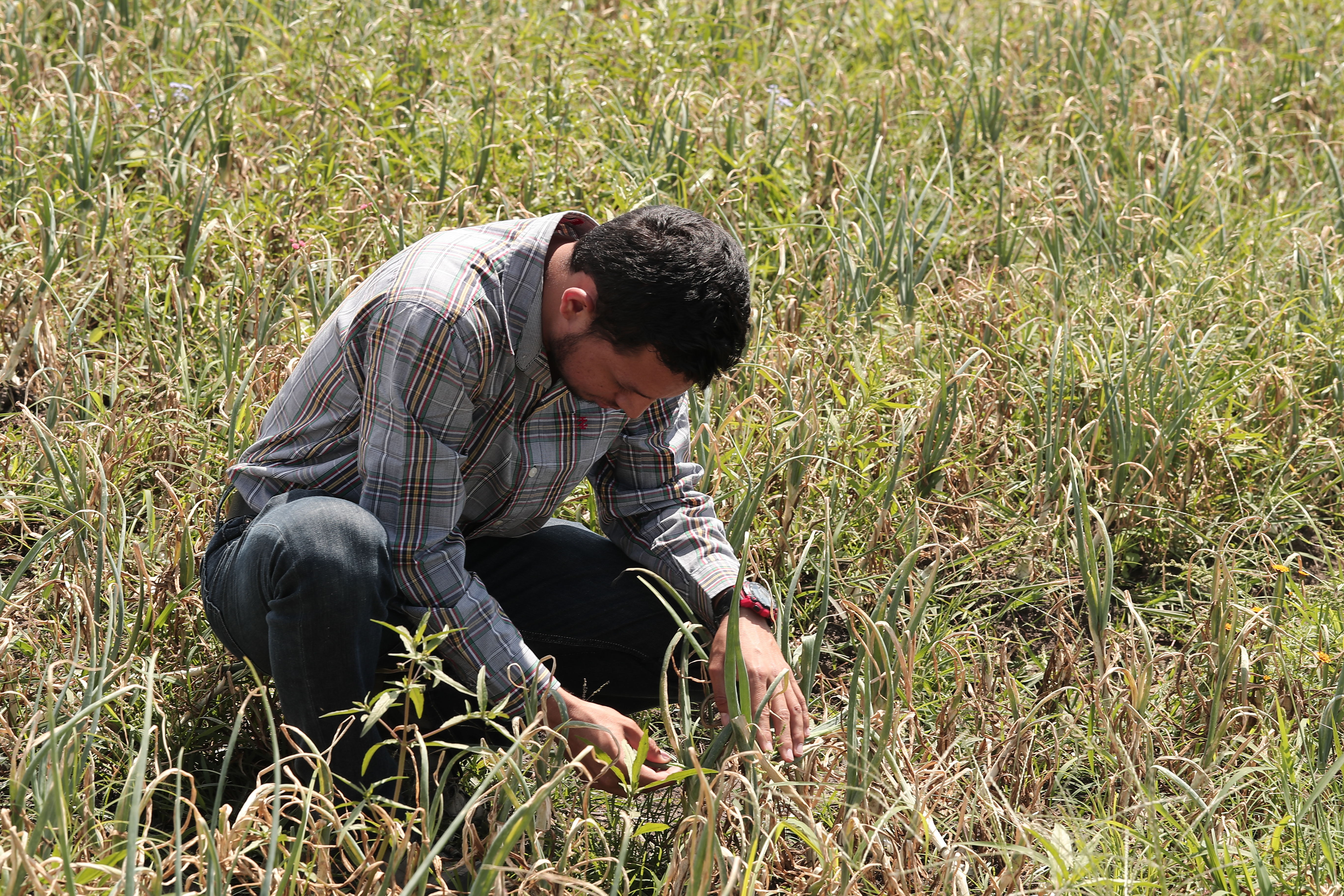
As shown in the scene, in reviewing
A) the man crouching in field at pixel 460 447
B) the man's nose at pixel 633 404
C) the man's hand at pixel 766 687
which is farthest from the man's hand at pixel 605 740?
the man's nose at pixel 633 404

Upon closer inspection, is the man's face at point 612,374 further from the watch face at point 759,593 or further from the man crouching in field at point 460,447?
the watch face at point 759,593

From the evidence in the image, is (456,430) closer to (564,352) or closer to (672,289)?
(564,352)

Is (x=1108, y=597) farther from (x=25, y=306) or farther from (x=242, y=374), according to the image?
(x=25, y=306)

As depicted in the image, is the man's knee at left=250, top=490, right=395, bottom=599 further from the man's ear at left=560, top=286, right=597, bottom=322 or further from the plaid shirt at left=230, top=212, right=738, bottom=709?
the man's ear at left=560, top=286, right=597, bottom=322

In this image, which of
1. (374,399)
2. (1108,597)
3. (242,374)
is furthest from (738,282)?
(242,374)

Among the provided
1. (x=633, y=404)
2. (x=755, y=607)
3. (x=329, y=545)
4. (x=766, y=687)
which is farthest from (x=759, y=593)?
(x=329, y=545)

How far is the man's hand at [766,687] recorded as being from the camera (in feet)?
5.57

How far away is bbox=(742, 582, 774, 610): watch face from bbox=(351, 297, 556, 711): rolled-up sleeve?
36cm

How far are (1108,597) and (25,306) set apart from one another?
2118mm

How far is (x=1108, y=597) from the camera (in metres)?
1.82

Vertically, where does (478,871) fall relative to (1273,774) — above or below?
above

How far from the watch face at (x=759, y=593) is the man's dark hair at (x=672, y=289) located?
1.28 feet

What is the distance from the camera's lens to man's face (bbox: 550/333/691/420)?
1.60 m

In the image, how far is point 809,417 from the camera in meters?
2.32
